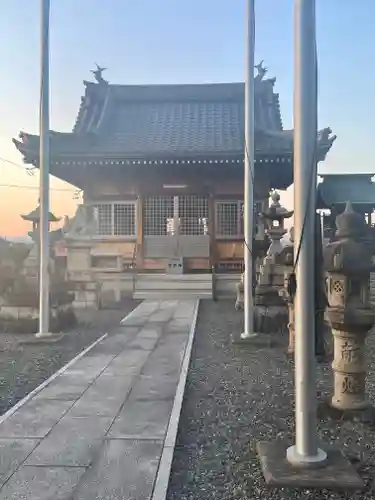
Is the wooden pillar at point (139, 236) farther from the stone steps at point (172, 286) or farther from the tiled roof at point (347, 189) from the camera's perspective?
the tiled roof at point (347, 189)

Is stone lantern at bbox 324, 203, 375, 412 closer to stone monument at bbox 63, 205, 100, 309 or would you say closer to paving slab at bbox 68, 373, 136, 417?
paving slab at bbox 68, 373, 136, 417

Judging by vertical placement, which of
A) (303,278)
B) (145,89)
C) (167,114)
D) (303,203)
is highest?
(145,89)

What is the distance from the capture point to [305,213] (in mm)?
2908

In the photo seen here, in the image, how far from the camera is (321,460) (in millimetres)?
2900

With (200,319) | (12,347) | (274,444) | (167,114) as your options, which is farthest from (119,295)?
(274,444)

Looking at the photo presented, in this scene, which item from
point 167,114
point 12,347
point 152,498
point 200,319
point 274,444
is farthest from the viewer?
point 167,114

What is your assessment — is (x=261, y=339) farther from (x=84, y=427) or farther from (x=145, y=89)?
(x=145, y=89)

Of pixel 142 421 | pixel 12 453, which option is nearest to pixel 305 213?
pixel 142 421

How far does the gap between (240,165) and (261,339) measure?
341 inches

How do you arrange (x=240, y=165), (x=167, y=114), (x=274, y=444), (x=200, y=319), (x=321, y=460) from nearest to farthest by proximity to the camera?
(x=321, y=460) < (x=274, y=444) < (x=200, y=319) < (x=240, y=165) < (x=167, y=114)

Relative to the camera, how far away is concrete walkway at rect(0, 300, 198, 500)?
2.67m

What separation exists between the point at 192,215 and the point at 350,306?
1316 cm

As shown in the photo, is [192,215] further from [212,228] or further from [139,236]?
[139,236]

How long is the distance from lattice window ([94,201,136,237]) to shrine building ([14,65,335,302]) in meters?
0.03
